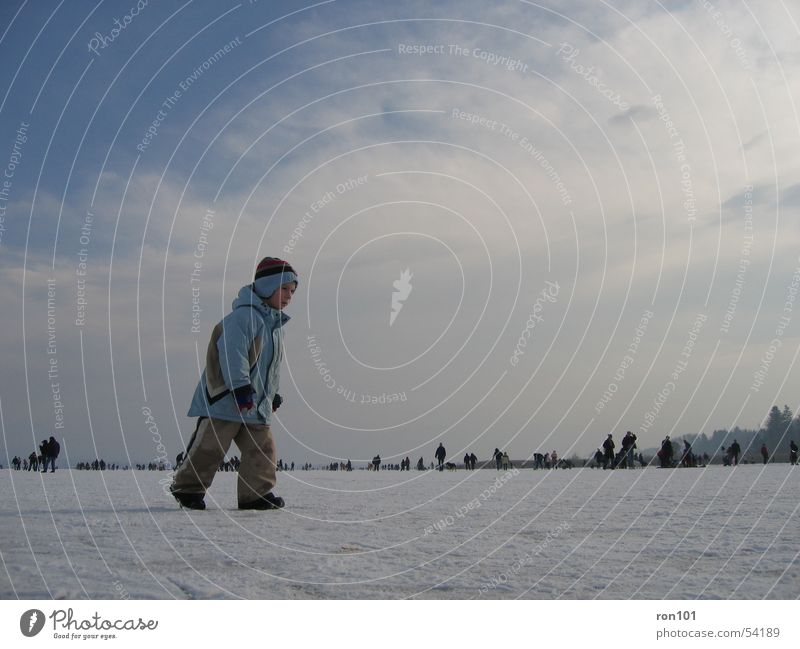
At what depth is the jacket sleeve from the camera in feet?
28.8

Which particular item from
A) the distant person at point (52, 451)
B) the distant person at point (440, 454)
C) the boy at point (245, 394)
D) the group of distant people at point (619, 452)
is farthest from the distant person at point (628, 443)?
the boy at point (245, 394)

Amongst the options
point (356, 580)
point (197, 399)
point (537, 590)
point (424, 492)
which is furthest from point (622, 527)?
point (424, 492)

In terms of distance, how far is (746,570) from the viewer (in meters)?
5.43

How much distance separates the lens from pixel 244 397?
8578 millimetres

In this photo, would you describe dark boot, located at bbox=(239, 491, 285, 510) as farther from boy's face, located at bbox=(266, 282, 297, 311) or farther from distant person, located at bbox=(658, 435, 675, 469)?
distant person, located at bbox=(658, 435, 675, 469)

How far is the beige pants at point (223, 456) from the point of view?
29.5 feet

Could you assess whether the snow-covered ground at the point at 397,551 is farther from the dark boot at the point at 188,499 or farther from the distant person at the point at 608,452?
the distant person at the point at 608,452

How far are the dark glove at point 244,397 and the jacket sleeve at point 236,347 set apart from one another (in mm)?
52

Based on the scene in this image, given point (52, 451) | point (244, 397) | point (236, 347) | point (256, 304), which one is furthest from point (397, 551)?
point (52, 451)

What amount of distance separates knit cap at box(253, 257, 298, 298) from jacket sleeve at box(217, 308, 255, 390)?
0.45 metres

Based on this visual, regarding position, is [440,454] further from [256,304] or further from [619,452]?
[256,304]

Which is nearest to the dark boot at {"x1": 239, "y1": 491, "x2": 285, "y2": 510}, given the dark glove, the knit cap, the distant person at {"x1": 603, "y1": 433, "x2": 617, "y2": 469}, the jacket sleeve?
the dark glove
